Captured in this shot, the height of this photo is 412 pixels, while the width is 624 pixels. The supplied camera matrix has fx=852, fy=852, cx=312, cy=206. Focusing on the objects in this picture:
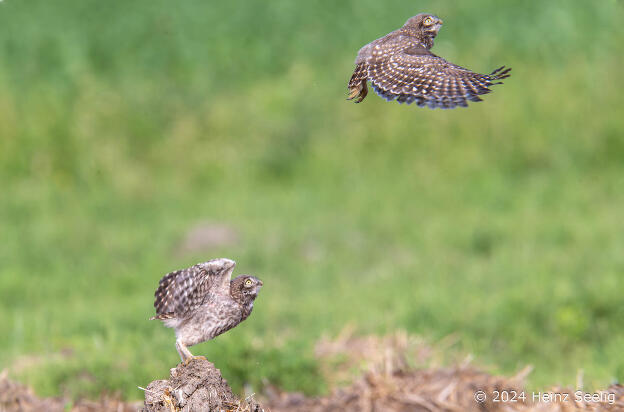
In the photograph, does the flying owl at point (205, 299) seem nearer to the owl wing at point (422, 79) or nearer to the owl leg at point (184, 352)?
the owl leg at point (184, 352)

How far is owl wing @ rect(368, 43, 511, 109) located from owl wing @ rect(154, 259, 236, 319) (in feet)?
3.80

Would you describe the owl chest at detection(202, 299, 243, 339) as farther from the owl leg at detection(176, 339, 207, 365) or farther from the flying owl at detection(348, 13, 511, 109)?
the flying owl at detection(348, 13, 511, 109)

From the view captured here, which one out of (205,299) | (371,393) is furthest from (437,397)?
(205,299)

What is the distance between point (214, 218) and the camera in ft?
41.2

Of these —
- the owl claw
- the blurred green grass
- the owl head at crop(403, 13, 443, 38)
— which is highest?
the blurred green grass

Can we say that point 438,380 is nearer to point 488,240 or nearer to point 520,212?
point 488,240

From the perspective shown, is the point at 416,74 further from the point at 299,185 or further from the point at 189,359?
the point at 299,185

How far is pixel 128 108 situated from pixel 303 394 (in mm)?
10218

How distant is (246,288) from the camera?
3.88 meters

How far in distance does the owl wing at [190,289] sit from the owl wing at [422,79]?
3.80 feet

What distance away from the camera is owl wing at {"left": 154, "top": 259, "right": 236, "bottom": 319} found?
391 centimetres

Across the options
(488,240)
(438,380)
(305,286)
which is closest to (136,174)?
(305,286)

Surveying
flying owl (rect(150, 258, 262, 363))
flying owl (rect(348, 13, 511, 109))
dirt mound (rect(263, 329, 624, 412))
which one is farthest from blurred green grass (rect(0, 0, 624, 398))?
flying owl (rect(348, 13, 511, 109))

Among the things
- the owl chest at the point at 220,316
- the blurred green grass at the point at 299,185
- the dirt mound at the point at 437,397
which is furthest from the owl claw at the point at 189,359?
A: the blurred green grass at the point at 299,185
